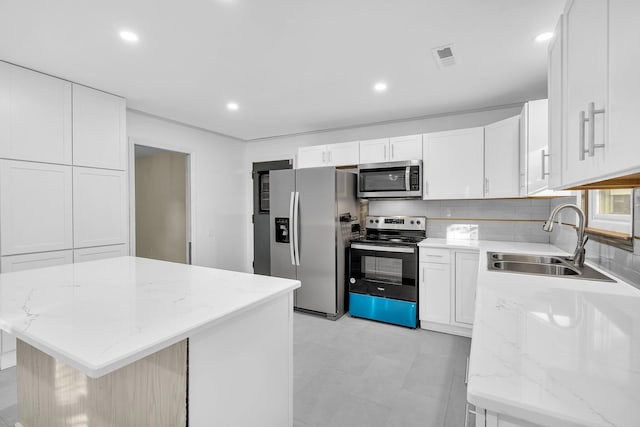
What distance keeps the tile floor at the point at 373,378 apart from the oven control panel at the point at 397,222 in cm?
120

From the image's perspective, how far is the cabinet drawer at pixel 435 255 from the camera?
10.1 ft

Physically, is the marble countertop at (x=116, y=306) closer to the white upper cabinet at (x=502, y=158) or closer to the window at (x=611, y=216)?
the window at (x=611, y=216)

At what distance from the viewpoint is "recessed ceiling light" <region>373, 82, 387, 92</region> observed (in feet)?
9.29

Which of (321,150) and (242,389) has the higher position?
(321,150)

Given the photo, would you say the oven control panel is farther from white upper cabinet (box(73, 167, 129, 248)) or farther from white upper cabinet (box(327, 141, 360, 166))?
white upper cabinet (box(73, 167, 129, 248))

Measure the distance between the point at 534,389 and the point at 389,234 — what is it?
3.29 meters

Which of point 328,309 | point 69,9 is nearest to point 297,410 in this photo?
point 328,309

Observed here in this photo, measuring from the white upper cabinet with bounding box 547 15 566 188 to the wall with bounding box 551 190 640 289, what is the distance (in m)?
0.45

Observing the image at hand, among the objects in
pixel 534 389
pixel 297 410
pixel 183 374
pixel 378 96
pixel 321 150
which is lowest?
pixel 297 410

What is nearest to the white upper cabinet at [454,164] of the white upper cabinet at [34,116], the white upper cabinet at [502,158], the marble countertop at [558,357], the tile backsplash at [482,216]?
the white upper cabinet at [502,158]

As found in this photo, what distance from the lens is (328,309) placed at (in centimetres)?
350

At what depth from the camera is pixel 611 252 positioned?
178cm

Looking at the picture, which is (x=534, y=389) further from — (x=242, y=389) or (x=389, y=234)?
(x=389, y=234)

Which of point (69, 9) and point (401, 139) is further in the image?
point (401, 139)
